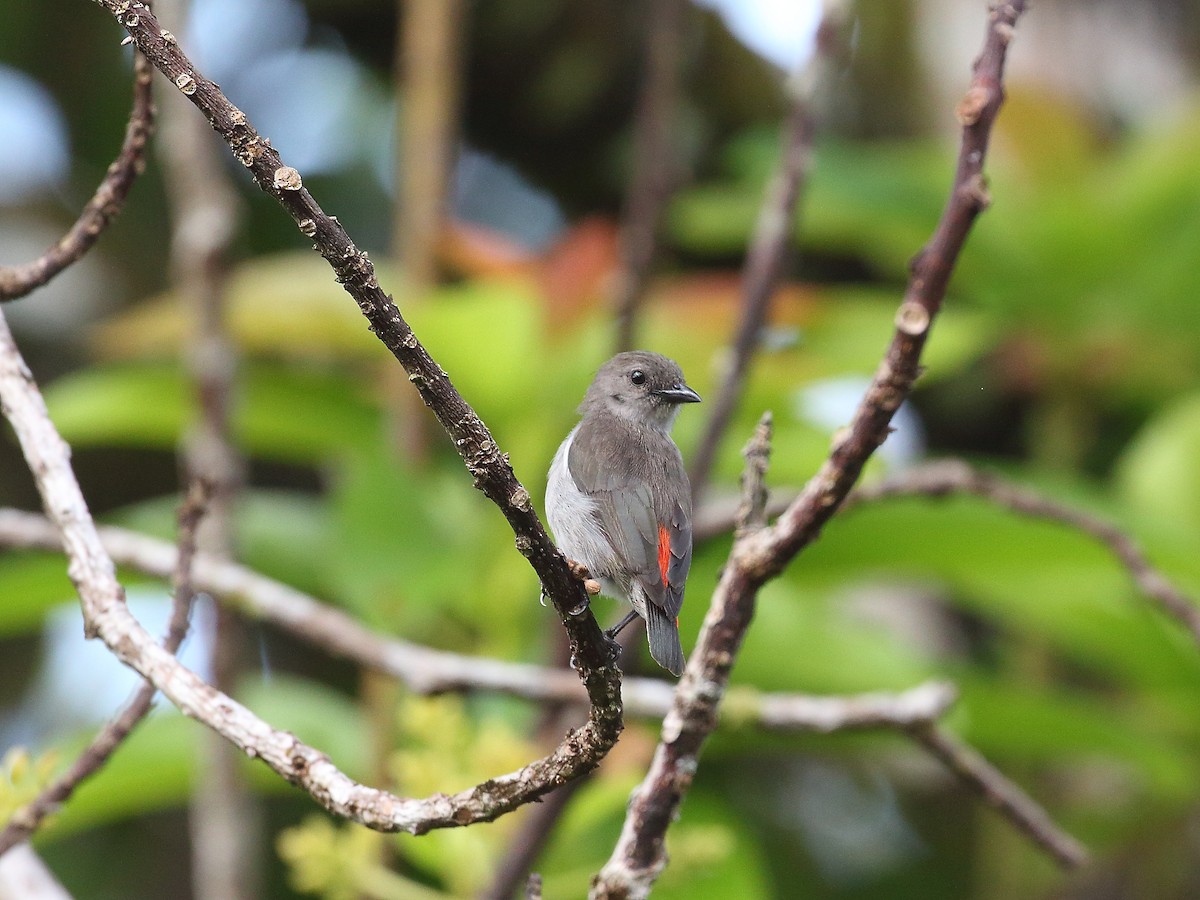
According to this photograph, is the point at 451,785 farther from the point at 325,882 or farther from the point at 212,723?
the point at 212,723

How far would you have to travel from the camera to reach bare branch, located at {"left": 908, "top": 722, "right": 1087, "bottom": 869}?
1.70m

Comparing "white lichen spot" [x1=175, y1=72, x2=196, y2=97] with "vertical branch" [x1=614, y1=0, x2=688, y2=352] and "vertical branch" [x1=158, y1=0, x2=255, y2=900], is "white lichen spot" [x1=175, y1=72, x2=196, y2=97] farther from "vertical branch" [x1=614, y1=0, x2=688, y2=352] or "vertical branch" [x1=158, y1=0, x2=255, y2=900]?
"vertical branch" [x1=614, y1=0, x2=688, y2=352]

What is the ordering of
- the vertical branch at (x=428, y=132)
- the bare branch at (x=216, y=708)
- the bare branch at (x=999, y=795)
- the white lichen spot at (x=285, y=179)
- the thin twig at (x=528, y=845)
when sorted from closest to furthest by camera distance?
the white lichen spot at (x=285, y=179)
the bare branch at (x=216, y=708)
the bare branch at (x=999, y=795)
the thin twig at (x=528, y=845)
the vertical branch at (x=428, y=132)

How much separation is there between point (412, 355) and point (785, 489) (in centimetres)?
210

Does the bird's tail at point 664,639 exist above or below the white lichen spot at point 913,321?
below

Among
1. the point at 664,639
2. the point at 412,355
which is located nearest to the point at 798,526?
the point at 664,639

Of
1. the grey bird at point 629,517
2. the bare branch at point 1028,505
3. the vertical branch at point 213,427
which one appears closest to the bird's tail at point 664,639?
the grey bird at point 629,517

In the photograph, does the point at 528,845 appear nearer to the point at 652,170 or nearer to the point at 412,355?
the point at 412,355

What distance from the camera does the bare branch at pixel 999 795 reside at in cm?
170

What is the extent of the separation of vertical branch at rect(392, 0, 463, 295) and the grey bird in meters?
1.78

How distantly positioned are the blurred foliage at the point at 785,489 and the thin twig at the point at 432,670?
0.26 ft

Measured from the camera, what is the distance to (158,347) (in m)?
3.34

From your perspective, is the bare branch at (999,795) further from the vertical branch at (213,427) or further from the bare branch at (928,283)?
the vertical branch at (213,427)

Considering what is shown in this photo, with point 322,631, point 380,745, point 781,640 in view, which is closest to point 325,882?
point 322,631
